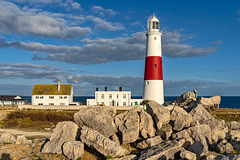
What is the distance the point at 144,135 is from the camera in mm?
18797

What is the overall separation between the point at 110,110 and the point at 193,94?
52.1ft

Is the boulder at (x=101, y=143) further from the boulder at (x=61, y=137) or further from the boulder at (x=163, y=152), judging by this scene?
the boulder at (x=163, y=152)

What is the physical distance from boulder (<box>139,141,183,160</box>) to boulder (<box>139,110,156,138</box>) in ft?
7.64

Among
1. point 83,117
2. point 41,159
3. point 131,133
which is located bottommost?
point 41,159

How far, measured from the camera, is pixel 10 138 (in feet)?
66.6

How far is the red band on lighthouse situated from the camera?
4638 cm

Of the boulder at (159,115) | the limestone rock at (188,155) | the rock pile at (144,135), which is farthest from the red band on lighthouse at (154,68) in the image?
the limestone rock at (188,155)

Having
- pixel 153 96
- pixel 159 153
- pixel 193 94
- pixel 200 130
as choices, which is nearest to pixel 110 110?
pixel 159 153

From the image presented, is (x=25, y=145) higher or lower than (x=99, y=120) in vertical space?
lower

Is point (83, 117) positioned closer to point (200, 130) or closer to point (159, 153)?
point (159, 153)

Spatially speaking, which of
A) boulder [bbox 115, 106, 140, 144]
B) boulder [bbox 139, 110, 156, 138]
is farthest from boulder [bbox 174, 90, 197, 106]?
boulder [bbox 115, 106, 140, 144]

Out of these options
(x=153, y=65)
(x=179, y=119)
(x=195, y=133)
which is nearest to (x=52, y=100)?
(x=153, y=65)

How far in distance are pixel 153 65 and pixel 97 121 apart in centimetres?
3063

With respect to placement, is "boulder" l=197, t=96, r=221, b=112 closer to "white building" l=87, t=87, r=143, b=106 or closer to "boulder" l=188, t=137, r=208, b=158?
"boulder" l=188, t=137, r=208, b=158
